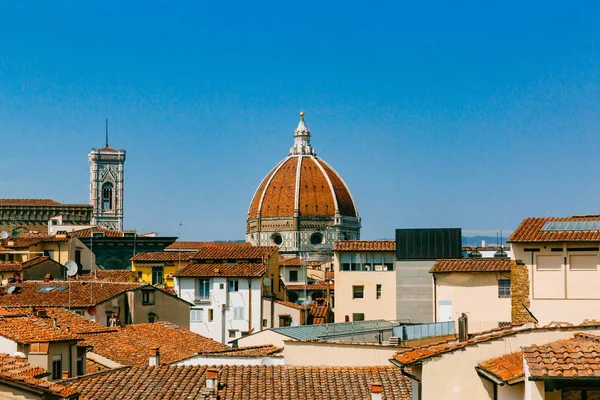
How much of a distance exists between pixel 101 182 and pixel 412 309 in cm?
15335

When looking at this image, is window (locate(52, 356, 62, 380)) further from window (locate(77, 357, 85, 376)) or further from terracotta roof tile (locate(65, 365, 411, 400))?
terracotta roof tile (locate(65, 365, 411, 400))

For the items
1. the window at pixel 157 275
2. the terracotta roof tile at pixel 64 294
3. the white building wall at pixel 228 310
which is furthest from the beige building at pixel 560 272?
the window at pixel 157 275

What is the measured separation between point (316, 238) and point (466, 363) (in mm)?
181352

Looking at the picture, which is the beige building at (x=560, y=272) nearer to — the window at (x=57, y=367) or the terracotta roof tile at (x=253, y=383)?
the terracotta roof tile at (x=253, y=383)

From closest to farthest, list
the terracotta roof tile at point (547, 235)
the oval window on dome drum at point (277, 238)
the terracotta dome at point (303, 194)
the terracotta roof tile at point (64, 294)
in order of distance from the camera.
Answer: the terracotta roof tile at point (547, 235), the terracotta roof tile at point (64, 294), the oval window on dome drum at point (277, 238), the terracotta dome at point (303, 194)

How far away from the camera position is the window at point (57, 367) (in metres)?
24.1

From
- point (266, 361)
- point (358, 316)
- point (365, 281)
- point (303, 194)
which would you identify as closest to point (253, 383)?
point (266, 361)

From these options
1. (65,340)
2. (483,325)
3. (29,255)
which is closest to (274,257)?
(29,255)

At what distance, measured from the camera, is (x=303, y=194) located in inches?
7643

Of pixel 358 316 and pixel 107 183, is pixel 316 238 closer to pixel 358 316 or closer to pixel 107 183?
pixel 107 183

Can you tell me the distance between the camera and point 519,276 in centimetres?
2444

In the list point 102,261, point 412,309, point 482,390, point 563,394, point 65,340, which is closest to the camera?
point 563,394

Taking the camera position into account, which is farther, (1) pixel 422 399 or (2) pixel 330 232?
(2) pixel 330 232

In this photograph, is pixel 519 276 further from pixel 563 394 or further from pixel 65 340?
pixel 563 394
